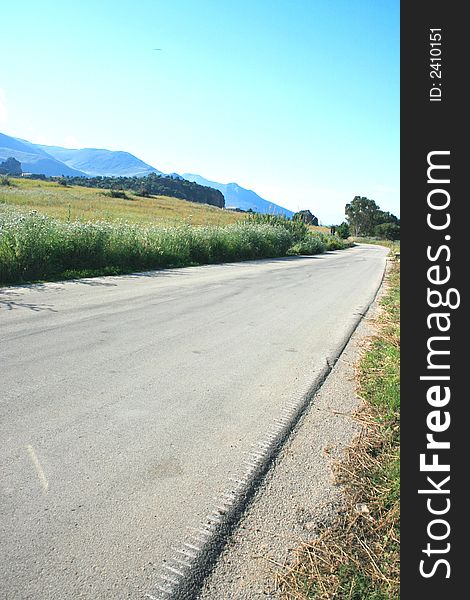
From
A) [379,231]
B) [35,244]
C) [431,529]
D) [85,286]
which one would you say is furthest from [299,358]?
[379,231]

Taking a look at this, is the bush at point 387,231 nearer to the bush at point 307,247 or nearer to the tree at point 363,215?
the tree at point 363,215

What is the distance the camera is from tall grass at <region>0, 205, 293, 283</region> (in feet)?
36.2

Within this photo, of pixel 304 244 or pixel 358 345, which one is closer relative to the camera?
pixel 358 345

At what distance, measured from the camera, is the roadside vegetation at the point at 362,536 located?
173 cm

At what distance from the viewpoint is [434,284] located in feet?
A: 3.56

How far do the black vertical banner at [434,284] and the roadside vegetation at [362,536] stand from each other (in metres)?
0.84

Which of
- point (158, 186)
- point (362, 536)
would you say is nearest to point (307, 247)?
point (362, 536)

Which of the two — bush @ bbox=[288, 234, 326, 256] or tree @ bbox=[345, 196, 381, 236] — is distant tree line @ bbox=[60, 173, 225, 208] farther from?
bush @ bbox=[288, 234, 326, 256]

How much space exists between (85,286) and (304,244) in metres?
26.0

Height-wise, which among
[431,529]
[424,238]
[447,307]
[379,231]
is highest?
[379,231]

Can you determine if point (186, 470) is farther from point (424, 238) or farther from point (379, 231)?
point (379, 231)

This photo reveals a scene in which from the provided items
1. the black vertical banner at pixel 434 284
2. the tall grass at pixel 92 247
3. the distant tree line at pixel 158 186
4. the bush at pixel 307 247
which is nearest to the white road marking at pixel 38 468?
the black vertical banner at pixel 434 284

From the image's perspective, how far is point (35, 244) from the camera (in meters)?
11.4

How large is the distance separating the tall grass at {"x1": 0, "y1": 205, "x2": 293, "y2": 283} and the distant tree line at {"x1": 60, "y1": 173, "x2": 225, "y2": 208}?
10568cm
